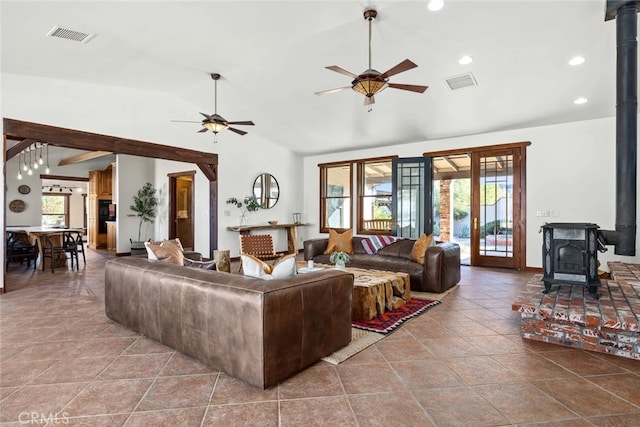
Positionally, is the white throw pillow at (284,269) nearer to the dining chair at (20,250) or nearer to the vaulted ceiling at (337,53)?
the vaulted ceiling at (337,53)

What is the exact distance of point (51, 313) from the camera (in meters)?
3.68

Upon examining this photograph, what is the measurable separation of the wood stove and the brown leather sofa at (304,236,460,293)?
4.21 feet

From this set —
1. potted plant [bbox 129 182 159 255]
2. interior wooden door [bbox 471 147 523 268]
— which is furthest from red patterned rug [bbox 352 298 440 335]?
potted plant [bbox 129 182 159 255]

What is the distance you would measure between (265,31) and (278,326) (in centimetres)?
330

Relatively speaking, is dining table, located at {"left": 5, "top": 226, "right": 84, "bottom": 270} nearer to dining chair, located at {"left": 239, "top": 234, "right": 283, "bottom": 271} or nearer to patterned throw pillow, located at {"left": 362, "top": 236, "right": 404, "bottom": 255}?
dining chair, located at {"left": 239, "top": 234, "right": 283, "bottom": 271}

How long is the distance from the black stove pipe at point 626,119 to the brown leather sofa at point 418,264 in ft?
6.15

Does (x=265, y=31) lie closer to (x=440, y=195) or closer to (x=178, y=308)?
(x=178, y=308)

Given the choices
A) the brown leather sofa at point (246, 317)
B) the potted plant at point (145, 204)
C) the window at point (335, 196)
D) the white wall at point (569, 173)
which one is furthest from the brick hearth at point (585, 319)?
the potted plant at point (145, 204)

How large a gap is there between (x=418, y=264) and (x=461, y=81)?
8.75 ft

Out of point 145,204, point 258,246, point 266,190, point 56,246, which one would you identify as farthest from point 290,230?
point 56,246

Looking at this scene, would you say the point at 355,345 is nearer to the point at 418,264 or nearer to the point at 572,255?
the point at 418,264

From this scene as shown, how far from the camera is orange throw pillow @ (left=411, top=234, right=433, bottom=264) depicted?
15.6 feet

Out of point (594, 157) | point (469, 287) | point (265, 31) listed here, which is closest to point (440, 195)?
point (594, 157)

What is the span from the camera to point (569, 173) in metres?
5.75
